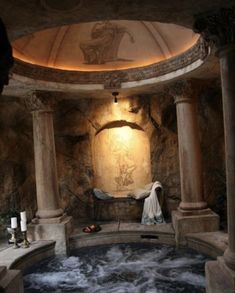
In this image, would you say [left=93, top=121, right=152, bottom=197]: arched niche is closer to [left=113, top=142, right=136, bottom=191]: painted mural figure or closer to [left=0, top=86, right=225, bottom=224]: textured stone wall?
[left=113, top=142, right=136, bottom=191]: painted mural figure

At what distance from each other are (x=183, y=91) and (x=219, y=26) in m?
3.61

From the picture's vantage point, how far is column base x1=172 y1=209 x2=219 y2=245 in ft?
23.2

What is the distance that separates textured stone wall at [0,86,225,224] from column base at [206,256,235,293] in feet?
16.8

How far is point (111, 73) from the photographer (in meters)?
7.88

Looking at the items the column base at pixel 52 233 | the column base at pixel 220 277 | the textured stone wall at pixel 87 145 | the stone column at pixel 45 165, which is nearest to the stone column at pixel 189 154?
the textured stone wall at pixel 87 145

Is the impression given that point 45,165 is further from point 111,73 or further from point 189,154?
point 189,154

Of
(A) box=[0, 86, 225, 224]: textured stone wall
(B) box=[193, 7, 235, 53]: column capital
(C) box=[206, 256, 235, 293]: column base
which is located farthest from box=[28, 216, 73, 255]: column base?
(B) box=[193, 7, 235, 53]: column capital

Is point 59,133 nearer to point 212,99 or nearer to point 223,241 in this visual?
point 212,99

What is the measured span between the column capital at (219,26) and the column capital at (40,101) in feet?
15.3

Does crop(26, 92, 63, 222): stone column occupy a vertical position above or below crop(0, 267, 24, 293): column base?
above

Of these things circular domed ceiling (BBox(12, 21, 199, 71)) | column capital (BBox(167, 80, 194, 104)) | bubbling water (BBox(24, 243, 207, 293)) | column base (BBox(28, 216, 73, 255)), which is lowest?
bubbling water (BBox(24, 243, 207, 293))

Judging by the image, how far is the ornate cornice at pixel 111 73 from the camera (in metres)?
6.47

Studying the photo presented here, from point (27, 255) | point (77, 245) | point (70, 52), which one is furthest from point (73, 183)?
point (70, 52)

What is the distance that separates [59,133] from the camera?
9.72 metres
